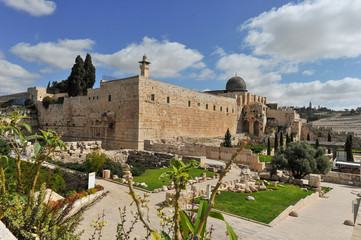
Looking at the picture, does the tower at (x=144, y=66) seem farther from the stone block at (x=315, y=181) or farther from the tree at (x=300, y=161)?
the stone block at (x=315, y=181)

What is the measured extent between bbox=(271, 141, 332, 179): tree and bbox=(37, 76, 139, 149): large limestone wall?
31.7 ft

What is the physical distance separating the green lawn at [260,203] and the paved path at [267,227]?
0.42 m

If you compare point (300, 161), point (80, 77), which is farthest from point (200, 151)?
point (80, 77)

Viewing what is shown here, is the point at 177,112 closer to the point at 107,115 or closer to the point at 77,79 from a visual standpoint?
the point at 107,115

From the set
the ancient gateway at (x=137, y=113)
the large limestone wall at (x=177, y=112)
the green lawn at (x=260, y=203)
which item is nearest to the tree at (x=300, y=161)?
the green lawn at (x=260, y=203)

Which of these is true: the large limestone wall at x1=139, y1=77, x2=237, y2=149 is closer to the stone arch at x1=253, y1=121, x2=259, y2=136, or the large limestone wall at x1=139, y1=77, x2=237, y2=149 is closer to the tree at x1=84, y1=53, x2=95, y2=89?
the stone arch at x1=253, y1=121, x2=259, y2=136

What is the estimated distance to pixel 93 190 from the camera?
24.3 feet

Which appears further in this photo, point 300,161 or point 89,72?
point 89,72

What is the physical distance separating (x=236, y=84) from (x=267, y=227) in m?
31.2

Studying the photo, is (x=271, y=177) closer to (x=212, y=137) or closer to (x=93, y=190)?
(x=93, y=190)

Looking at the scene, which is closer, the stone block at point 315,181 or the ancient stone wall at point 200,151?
the stone block at point 315,181

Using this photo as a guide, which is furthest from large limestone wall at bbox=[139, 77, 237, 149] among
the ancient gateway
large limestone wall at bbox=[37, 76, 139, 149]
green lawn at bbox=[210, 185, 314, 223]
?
green lawn at bbox=[210, 185, 314, 223]

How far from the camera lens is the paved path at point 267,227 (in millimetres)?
5398

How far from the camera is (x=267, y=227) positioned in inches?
238
